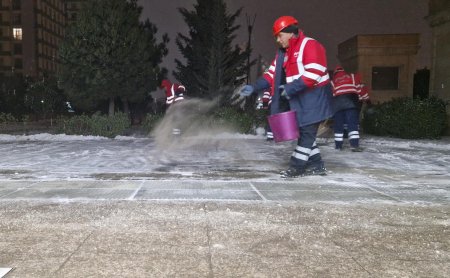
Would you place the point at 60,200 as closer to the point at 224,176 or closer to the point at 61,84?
the point at 224,176

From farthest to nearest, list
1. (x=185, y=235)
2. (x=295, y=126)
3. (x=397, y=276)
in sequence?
(x=295, y=126) → (x=185, y=235) → (x=397, y=276)

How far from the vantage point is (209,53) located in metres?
16.4

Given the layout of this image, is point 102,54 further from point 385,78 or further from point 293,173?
point 385,78

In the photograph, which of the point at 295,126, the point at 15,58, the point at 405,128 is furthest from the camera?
the point at 15,58

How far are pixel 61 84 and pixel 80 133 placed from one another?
7.41 feet

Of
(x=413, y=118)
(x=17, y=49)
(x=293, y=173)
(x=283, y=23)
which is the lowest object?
(x=293, y=173)

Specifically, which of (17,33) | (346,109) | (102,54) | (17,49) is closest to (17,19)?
(17,33)

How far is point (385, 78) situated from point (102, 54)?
14.3m

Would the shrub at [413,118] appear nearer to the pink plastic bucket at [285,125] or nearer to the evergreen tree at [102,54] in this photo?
the pink plastic bucket at [285,125]

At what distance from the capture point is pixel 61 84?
1405cm

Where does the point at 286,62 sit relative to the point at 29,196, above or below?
above

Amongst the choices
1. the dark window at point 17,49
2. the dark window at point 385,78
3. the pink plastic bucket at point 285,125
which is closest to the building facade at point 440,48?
the dark window at point 385,78

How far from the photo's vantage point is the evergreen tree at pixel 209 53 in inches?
634

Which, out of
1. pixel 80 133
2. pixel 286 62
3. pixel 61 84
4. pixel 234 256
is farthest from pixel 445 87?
pixel 234 256
